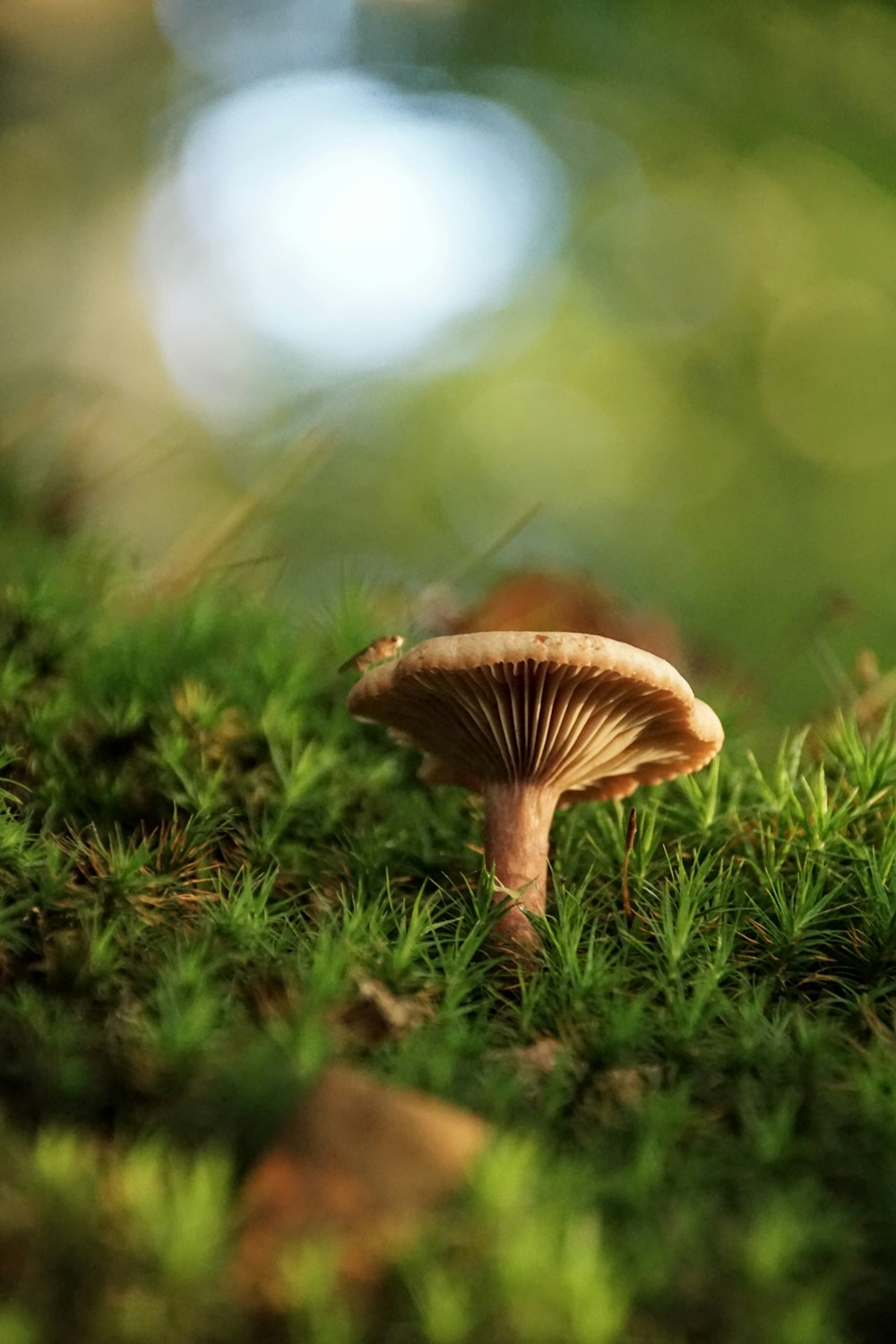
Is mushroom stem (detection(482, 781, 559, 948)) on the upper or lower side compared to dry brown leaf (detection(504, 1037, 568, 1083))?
lower

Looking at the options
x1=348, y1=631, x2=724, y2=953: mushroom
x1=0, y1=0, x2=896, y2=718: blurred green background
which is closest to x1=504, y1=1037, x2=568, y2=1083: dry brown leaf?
x1=348, y1=631, x2=724, y2=953: mushroom

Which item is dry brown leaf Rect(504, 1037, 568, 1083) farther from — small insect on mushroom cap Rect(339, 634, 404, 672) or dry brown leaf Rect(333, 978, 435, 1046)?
small insect on mushroom cap Rect(339, 634, 404, 672)

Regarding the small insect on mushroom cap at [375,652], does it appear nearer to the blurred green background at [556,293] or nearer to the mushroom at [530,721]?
the mushroom at [530,721]

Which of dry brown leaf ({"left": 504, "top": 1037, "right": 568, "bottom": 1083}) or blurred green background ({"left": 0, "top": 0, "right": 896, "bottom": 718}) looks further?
blurred green background ({"left": 0, "top": 0, "right": 896, "bottom": 718})

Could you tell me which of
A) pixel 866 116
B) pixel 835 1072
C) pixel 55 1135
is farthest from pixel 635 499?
pixel 55 1135

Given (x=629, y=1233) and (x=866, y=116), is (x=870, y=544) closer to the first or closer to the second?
(x=866, y=116)

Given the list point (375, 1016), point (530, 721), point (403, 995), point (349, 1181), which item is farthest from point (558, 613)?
point (349, 1181)
